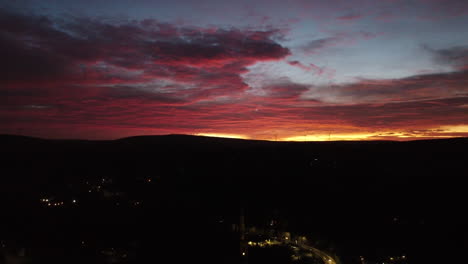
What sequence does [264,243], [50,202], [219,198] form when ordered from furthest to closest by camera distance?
1. [219,198]
2. [50,202]
3. [264,243]

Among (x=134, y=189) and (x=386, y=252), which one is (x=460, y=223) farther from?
(x=134, y=189)

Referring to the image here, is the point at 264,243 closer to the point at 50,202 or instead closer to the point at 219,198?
the point at 219,198

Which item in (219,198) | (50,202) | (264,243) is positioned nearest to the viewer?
(264,243)

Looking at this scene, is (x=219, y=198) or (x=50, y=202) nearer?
(x=50, y=202)

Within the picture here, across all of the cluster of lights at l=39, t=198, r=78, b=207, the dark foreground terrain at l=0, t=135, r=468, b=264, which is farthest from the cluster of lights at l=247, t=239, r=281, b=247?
the cluster of lights at l=39, t=198, r=78, b=207

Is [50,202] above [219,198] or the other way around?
above

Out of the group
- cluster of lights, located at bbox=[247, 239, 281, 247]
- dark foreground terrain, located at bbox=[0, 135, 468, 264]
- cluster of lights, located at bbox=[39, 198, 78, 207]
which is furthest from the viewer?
cluster of lights, located at bbox=[39, 198, 78, 207]

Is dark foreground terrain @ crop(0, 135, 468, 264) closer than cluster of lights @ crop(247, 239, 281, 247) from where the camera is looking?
Yes

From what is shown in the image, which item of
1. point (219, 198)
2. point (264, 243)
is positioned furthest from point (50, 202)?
Answer: point (264, 243)

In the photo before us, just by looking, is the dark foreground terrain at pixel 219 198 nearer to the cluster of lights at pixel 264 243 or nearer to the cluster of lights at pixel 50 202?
the cluster of lights at pixel 50 202

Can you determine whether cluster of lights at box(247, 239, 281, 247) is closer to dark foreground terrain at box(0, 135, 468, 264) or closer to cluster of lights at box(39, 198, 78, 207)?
dark foreground terrain at box(0, 135, 468, 264)
